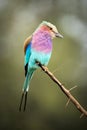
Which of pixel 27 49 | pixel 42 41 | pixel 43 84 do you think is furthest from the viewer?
pixel 43 84

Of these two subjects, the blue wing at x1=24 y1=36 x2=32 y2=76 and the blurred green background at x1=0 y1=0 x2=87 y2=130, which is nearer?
the blue wing at x1=24 y1=36 x2=32 y2=76

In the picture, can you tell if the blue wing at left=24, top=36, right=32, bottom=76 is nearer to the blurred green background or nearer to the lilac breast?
the lilac breast

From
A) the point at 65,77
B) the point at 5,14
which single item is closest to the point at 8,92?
the point at 65,77

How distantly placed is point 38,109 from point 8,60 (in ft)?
2.47

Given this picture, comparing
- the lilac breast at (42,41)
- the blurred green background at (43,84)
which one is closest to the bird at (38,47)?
the lilac breast at (42,41)

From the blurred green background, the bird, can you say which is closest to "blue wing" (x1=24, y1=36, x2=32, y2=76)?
the bird

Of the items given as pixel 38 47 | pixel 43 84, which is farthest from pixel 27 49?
pixel 43 84

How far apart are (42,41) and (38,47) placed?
49 mm

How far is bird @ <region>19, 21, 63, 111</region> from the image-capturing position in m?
1.46

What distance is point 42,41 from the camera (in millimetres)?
1446

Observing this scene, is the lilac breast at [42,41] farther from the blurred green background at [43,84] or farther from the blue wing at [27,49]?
the blurred green background at [43,84]

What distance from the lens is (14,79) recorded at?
24.8 ft

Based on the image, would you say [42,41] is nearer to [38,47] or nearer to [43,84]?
[38,47]

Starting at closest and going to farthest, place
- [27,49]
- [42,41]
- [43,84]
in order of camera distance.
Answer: [42,41], [27,49], [43,84]
